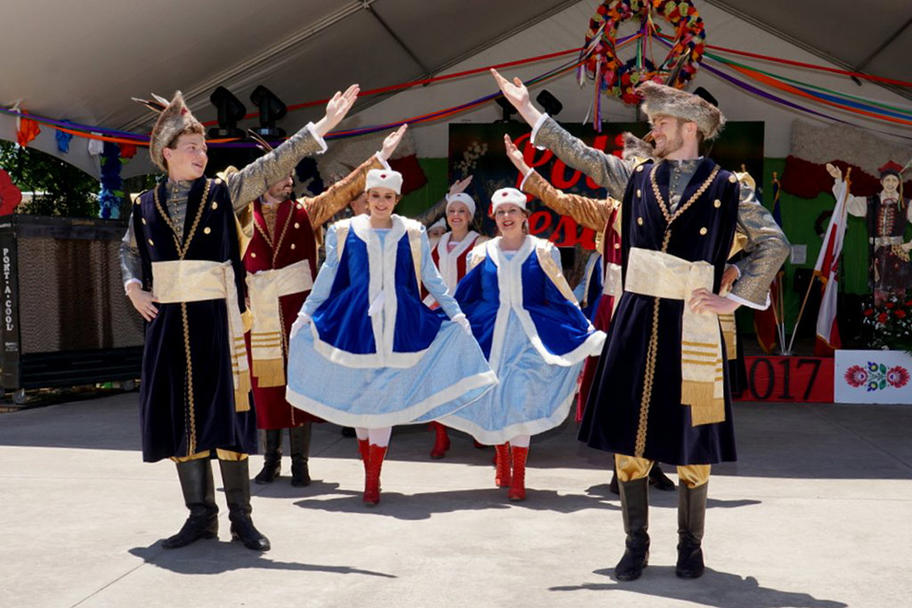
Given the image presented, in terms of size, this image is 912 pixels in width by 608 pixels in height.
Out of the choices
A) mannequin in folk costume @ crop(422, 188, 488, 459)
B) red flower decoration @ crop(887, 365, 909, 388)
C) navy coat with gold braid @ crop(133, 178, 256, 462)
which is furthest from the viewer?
red flower decoration @ crop(887, 365, 909, 388)

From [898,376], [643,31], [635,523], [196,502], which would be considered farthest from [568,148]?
[898,376]

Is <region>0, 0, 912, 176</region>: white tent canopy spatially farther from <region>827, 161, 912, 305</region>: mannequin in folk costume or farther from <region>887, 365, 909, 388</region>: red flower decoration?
<region>887, 365, 909, 388</region>: red flower decoration

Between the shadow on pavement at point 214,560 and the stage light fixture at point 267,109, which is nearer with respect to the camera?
the shadow on pavement at point 214,560

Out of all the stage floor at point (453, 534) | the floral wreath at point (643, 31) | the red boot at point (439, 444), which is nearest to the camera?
the stage floor at point (453, 534)

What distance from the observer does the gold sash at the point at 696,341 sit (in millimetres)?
3422

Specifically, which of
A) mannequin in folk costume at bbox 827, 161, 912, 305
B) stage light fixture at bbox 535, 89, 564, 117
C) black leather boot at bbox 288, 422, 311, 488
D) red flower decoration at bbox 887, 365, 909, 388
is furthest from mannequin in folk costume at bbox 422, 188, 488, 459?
stage light fixture at bbox 535, 89, 564, 117

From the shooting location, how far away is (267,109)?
9.66 m

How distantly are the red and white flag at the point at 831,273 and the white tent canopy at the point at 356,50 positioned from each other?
6.16ft

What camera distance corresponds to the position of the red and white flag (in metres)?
9.45

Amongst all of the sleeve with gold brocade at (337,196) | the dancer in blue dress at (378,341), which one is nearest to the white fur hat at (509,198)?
the dancer in blue dress at (378,341)

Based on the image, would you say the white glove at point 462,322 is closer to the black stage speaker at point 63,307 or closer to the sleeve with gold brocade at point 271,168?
the sleeve with gold brocade at point 271,168

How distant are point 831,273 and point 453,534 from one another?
673cm

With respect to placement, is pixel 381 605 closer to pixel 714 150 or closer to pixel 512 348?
pixel 512 348

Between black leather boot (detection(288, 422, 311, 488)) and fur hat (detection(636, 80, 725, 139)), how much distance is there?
8.76ft
